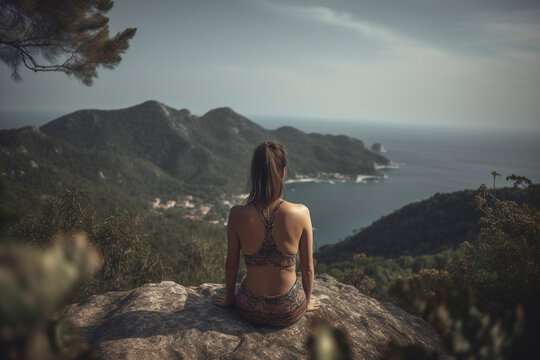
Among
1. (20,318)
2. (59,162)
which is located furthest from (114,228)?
(59,162)

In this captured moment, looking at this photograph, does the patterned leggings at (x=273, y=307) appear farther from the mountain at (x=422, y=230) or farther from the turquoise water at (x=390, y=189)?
the turquoise water at (x=390, y=189)

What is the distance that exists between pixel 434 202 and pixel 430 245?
8263 millimetres

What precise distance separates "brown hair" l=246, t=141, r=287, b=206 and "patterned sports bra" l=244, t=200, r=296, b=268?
0.15m

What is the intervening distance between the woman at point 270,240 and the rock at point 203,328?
309 millimetres

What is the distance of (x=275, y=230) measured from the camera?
10.1 feet

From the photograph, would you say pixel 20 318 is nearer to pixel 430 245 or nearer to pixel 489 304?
pixel 489 304

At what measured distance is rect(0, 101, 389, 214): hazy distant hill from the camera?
263 ft

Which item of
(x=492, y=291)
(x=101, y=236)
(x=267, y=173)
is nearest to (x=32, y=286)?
(x=267, y=173)

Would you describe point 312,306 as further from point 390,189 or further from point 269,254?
point 390,189

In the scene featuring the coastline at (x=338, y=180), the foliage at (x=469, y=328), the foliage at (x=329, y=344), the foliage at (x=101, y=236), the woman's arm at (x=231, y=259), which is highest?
the foliage at (x=329, y=344)

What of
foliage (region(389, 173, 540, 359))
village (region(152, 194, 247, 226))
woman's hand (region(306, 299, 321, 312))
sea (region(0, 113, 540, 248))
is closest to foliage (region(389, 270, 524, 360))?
foliage (region(389, 173, 540, 359))

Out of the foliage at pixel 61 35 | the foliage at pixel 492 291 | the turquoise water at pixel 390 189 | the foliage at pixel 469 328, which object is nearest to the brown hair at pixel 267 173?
the foliage at pixel 492 291

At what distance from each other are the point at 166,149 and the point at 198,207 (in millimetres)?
→ 47667

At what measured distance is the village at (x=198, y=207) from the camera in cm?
7388
